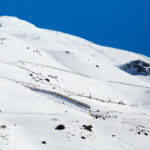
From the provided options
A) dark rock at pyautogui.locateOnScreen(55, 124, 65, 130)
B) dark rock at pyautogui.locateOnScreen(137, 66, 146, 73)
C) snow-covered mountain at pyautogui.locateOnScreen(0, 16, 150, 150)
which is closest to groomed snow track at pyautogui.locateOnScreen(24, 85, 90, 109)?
snow-covered mountain at pyautogui.locateOnScreen(0, 16, 150, 150)

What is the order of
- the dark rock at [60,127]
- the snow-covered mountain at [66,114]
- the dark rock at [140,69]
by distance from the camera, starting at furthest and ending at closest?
the dark rock at [140,69], the dark rock at [60,127], the snow-covered mountain at [66,114]

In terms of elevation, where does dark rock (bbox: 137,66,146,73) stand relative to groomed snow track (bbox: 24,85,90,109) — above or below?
above

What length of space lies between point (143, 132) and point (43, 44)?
342 ft

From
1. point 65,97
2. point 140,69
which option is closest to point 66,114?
point 65,97

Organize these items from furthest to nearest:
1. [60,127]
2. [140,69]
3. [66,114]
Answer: [140,69] → [66,114] → [60,127]

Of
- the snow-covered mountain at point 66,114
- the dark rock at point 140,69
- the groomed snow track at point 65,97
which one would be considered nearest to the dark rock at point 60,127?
the snow-covered mountain at point 66,114

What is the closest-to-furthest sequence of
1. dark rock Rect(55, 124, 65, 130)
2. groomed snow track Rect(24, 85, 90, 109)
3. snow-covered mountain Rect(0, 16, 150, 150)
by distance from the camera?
snow-covered mountain Rect(0, 16, 150, 150) → dark rock Rect(55, 124, 65, 130) → groomed snow track Rect(24, 85, 90, 109)

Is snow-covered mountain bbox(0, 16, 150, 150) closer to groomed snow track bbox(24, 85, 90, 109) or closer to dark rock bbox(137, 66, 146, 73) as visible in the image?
groomed snow track bbox(24, 85, 90, 109)

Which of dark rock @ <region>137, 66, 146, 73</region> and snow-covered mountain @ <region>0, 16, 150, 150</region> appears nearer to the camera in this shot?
snow-covered mountain @ <region>0, 16, 150, 150</region>

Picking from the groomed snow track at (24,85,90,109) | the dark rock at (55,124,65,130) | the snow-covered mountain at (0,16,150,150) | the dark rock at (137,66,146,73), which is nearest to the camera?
the snow-covered mountain at (0,16,150,150)

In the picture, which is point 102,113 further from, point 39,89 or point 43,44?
point 43,44

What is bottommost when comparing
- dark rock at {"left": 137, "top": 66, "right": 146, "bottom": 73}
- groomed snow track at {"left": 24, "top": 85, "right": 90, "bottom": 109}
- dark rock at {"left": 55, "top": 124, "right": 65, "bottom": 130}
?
dark rock at {"left": 55, "top": 124, "right": 65, "bottom": 130}

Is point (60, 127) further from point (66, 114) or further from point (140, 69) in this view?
point (140, 69)

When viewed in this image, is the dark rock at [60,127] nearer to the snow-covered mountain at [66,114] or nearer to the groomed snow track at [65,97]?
the snow-covered mountain at [66,114]
